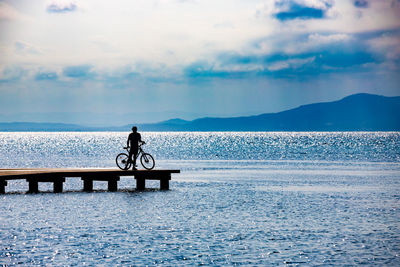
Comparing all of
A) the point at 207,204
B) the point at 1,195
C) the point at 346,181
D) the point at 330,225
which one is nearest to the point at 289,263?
the point at 330,225

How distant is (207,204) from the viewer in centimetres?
3309

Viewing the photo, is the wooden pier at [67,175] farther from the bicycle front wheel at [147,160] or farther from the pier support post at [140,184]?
the pier support post at [140,184]

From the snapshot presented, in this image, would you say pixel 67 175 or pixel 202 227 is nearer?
pixel 202 227

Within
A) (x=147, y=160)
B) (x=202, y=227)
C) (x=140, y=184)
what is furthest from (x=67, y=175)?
(x=202, y=227)

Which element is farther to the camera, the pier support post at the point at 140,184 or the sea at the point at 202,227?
the pier support post at the point at 140,184

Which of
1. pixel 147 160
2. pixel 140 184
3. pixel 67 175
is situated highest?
pixel 147 160

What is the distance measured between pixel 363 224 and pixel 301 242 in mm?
5336

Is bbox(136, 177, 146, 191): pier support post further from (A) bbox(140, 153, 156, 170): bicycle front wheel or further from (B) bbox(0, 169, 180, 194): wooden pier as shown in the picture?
(A) bbox(140, 153, 156, 170): bicycle front wheel

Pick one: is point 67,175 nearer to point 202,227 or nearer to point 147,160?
point 147,160

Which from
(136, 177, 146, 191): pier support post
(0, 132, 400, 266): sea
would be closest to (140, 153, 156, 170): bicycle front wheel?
(136, 177, 146, 191): pier support post

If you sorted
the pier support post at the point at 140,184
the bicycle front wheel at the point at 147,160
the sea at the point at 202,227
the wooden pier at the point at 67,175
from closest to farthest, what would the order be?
1. the sea at the point at 202,227
2. the wooden pier at the point at 67,175
3. the bicycle front wheel at the point at 147,160
4. the pier support post at the point at 140,184

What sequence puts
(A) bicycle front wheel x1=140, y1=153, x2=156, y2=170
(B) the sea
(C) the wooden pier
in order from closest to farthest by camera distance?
(B) the sea → (C) the wooden pier → (A) bicycle front wheel x1=140, y1=153, x2=156, y2=170

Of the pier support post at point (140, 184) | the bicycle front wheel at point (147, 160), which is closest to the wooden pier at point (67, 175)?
the bicycle front wheel at point (147, 160)

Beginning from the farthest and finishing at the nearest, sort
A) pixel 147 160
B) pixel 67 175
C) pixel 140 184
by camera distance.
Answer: pixel 140 184 → pixel 147 160 → pixel 67 175
